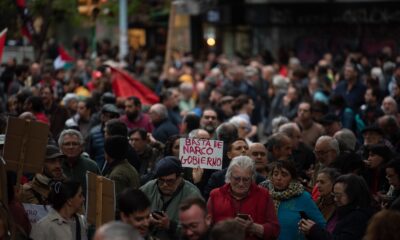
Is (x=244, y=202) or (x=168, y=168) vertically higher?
(x=168, y=168)

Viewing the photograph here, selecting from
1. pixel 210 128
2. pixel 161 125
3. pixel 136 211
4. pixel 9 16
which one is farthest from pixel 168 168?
pixel 9 16

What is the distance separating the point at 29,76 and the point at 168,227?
15793 millimetres

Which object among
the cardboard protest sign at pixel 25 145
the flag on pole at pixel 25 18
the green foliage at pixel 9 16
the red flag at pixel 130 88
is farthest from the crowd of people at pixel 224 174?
the green foliage at pixel 9 16

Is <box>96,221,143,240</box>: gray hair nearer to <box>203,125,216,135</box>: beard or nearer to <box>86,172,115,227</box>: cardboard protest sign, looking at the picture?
<box>86,172,115,227</box>: cardboard protest sign

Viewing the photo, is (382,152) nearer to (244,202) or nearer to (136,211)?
(244,202)

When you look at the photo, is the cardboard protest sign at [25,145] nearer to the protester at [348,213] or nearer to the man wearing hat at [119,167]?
the man wearing hat at [119,167]

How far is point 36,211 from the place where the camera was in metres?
10.4

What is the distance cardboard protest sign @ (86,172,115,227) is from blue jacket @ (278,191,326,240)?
176 cm

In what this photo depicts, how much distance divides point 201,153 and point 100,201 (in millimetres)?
2823

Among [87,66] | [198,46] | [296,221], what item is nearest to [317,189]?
[296,221]

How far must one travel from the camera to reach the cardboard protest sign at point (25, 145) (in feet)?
36.1

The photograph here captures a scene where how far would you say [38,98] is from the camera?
55.5 feet

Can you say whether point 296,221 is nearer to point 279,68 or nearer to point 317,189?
point 317,189

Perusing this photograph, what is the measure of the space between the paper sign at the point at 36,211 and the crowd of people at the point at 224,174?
0.16 feet
